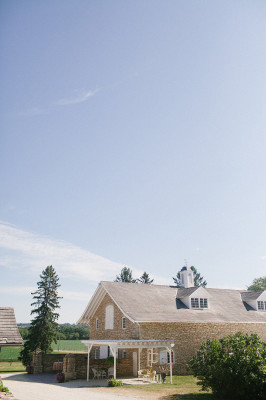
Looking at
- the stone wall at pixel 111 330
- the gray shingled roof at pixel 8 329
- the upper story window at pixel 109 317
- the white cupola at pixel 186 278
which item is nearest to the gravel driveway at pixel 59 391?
the gray shingled roof at pixel 8 329

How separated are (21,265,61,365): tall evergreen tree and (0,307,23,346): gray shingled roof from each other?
2695 cm

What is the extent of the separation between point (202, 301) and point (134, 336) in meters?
8.26

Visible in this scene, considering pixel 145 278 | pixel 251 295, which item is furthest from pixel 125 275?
pixel 251 295

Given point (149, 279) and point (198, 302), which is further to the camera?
point (149, 279)

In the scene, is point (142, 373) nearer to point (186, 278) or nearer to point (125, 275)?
point (186, 278)

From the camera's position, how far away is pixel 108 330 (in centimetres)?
2950

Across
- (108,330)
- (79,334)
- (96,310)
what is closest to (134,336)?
(108,330)

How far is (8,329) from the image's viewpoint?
1343cm

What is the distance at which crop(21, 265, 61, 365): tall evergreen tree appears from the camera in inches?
1586

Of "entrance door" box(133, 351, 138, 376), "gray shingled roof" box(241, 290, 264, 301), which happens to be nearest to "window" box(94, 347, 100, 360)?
"entrance door" box(133, 351, 138, 376)

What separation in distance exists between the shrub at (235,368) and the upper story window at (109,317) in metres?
12.5

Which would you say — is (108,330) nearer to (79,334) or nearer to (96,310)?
(96,310)

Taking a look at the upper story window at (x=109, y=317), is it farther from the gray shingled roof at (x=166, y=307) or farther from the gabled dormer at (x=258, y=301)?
the gabled dormer at (x=258, y=301)

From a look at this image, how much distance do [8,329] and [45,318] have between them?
1216 inches
